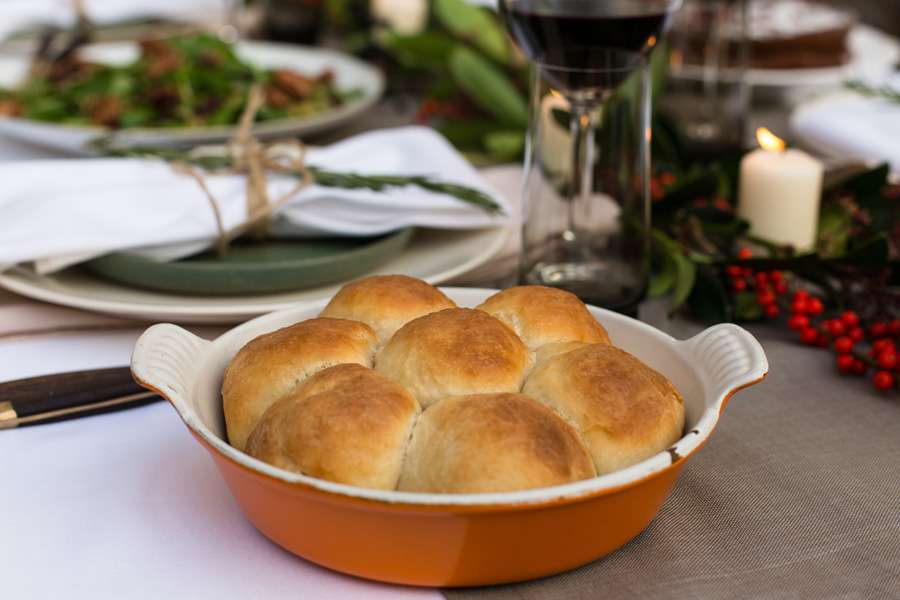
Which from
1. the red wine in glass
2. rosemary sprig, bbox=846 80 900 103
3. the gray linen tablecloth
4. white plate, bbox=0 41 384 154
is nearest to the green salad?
white plate, bbox=0 41 384 154

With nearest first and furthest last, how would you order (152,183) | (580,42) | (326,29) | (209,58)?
(580,42)
(152,183)
(209,58)
(326,29)

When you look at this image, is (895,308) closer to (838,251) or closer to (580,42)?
(838,251)

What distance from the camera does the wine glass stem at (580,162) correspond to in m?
1.16

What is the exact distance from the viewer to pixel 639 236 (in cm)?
118

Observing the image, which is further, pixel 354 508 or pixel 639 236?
pixel 639 236

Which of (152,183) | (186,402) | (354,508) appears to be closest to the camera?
(354,508)

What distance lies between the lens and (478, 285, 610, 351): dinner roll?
2.70 feet

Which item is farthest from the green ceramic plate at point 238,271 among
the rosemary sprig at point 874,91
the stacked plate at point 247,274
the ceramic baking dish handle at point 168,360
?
the rosemary sprig at point 874,91

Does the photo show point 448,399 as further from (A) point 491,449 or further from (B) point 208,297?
(B) point 208,297

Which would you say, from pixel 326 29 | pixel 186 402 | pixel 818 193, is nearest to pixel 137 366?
pixel 186 402

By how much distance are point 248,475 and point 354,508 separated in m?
0.09

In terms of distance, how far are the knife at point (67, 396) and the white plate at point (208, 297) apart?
124 millimetres

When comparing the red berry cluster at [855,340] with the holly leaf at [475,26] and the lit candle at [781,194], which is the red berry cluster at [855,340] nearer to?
the lit candle at [781,194]

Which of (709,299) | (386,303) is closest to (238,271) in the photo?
(386,303)
